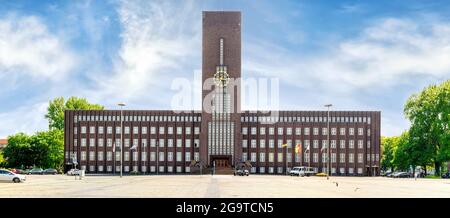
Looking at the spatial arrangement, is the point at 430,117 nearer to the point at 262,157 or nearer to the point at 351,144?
the point at 351,144

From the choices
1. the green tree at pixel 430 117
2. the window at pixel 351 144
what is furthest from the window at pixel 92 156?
the green tree at pixel 430 117

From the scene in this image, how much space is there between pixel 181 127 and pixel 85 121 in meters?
22.6

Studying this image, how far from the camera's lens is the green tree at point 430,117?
98688 mm

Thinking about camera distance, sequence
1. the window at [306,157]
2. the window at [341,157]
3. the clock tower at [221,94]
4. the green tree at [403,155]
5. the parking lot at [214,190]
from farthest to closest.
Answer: the window at [306,157] < the window at [341,157] < the clock tower at [221,94] < the green tree at [403,155] < the parking lot at [214,190]

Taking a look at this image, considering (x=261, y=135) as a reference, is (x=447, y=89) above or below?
above

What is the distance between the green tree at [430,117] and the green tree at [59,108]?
81.1m

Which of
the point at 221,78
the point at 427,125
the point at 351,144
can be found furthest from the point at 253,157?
the point at 427,125

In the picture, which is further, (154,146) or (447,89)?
(154,146)

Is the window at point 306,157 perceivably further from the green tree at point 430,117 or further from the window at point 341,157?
the green tree at point 430,117

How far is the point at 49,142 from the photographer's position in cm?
12631

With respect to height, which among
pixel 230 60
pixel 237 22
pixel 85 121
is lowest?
pixel 85 121

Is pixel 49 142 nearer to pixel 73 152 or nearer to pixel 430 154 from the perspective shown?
pixel 73 152
